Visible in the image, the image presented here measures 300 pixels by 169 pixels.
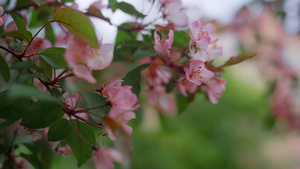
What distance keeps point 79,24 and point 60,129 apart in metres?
0.18

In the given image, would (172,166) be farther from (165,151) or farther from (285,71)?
(285,71)

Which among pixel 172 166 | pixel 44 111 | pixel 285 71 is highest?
pixel 44 111

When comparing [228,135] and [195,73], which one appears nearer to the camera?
[195,73]

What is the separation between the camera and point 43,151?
665 mm

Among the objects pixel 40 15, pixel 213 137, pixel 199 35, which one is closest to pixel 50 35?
pixel 40 15

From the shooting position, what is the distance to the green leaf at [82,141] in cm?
51

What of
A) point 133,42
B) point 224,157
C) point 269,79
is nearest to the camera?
point 133,42

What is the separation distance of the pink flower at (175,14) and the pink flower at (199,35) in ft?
0.35

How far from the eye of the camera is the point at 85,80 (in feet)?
1.55

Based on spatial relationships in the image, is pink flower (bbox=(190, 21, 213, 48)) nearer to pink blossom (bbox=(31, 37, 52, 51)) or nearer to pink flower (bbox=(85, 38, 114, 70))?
pink flower (bbox=(85, 38, 114, 70))

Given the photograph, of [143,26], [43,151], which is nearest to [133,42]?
[143,26]

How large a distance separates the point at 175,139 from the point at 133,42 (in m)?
1.95

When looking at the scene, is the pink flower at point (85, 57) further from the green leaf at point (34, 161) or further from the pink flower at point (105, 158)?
the green leaf at point (34, 161)

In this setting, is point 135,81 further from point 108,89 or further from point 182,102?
point 182,102
